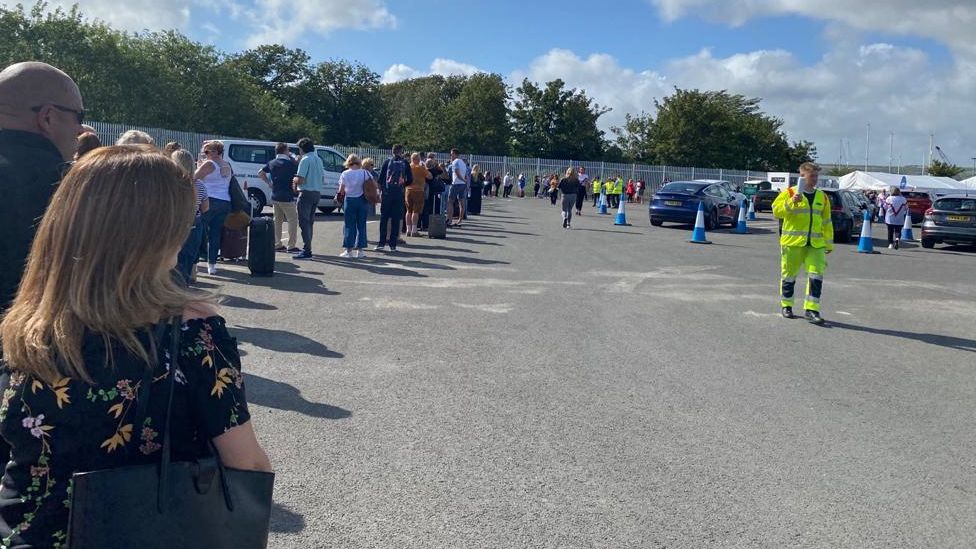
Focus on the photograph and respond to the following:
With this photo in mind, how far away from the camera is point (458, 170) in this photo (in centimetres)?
2184

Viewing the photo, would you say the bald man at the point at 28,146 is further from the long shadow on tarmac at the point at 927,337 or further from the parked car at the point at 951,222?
the parked car at the point at 951,222

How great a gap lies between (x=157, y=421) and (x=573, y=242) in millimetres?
19023

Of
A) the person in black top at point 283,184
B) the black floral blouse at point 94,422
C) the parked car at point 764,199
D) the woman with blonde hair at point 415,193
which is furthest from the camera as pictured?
the parked car at point 764,199

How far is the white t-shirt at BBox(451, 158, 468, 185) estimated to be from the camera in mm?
21672

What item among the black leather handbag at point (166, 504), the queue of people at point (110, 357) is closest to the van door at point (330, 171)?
the queue of people at point (110, 357)

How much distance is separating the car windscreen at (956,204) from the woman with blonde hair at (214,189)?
824 inches

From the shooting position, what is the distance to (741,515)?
4.68m

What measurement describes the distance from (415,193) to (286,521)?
14.6 metres

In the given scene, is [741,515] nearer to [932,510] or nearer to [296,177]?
[932,510]

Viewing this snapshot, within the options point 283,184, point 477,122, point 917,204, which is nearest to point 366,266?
point 283,184

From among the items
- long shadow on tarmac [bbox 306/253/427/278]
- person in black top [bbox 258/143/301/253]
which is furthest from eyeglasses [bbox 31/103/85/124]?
person in black top [bbox 258/143/301/253]

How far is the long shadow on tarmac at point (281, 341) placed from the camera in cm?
809

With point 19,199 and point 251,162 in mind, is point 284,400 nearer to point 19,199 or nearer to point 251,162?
point 19,199

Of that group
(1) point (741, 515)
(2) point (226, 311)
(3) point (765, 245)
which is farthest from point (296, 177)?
(3) point (765, 245)
